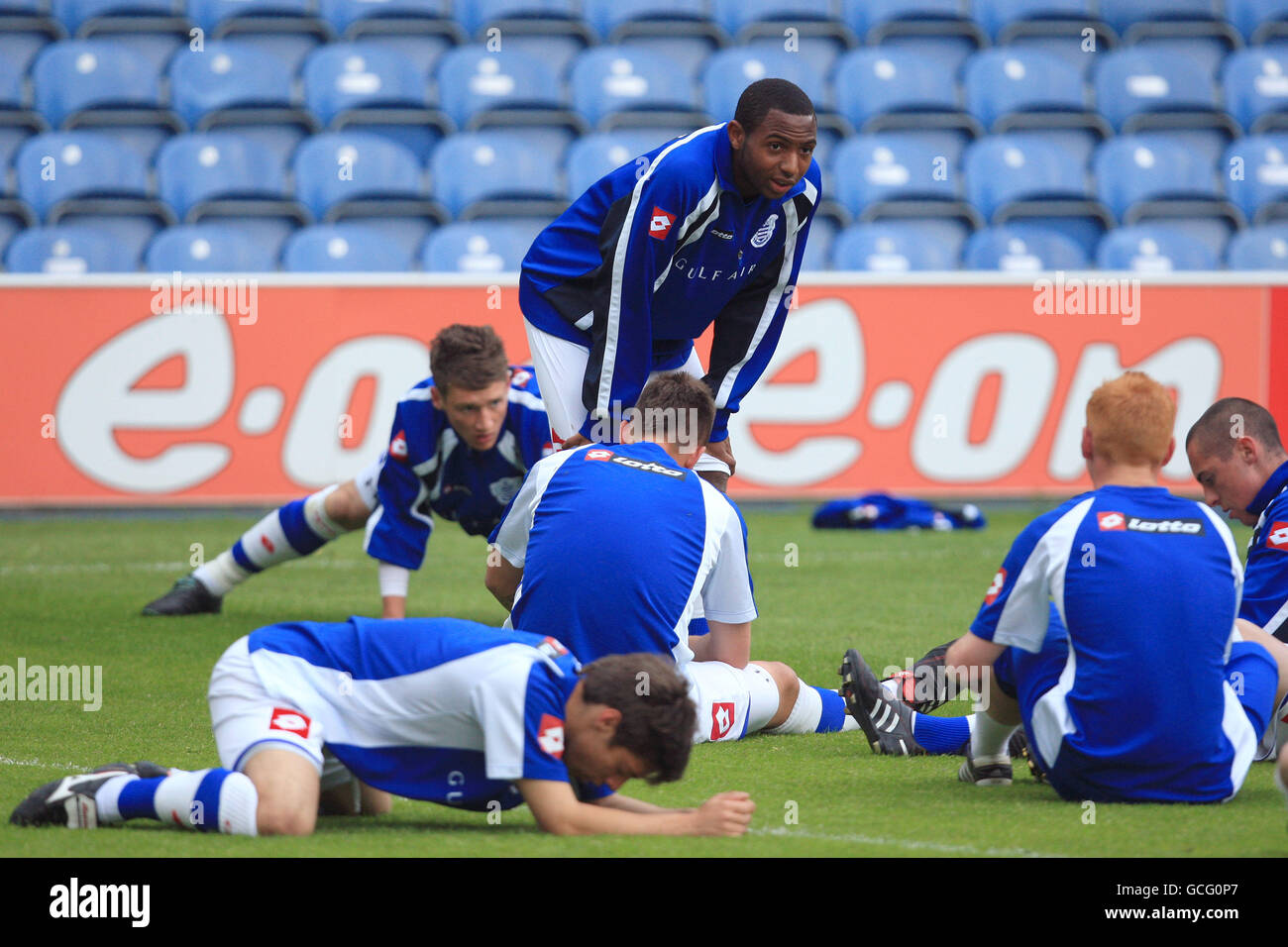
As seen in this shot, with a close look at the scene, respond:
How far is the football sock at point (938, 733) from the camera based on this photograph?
4.46 meters

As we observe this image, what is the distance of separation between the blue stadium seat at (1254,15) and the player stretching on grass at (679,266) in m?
9.79

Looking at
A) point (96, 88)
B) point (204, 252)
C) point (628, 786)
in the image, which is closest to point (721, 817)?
point (628, 786)

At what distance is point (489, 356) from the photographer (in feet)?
19.2

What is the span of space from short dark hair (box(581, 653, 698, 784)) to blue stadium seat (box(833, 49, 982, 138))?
10.2m

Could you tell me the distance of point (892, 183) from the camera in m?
12.2

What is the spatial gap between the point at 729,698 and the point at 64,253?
8331 millimetres

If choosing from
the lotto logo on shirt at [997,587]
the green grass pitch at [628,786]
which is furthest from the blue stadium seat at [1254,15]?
the lotto logo on shirt at [997,587]

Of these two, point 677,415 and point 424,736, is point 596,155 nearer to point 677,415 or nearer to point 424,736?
point 677,415

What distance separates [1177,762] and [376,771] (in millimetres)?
1806

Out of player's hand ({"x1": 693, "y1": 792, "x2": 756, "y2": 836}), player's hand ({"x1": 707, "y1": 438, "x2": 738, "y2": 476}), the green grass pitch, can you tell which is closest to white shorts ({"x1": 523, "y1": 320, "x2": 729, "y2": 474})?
player's hand ({"x1": 707, "y1": 438, "x2": 738, "y2": 476})

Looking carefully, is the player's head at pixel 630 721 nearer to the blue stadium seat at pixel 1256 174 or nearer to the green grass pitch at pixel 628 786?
the green grass pitch at pixel 628 786

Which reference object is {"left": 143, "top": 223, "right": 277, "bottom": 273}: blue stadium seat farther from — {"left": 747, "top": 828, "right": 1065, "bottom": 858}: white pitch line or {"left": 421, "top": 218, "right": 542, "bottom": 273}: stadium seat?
{"left": 747, "top": 828, "right": 1065, "bottom": 858}: white pitch line

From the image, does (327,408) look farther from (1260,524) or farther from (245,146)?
(1260,524)
